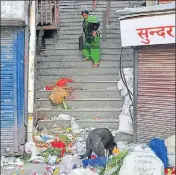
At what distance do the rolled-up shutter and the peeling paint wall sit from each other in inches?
93.6

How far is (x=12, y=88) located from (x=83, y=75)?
289 cm

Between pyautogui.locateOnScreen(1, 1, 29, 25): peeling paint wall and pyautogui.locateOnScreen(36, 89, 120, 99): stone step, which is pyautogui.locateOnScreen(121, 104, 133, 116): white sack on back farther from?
pyautogui.locateOnScreen(1, 1, 29, 25): peeling paint wall

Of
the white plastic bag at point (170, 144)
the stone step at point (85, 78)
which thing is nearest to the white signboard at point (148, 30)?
the white plastic bag at point (170, 144)

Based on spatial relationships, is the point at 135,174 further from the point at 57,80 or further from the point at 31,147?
the point at 57,80

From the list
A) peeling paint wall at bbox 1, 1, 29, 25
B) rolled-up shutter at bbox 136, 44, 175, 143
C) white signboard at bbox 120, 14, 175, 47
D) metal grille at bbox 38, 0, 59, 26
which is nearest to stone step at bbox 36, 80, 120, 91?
metal grille at bbox 38, 0, 59, 26

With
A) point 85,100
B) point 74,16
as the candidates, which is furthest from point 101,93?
point 74,16

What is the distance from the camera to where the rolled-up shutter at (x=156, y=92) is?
837 centimetres

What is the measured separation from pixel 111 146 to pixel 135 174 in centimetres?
167

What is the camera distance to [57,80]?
1162cm

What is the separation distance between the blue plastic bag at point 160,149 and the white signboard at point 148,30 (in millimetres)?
1702

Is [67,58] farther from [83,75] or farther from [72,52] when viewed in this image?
[83,75]

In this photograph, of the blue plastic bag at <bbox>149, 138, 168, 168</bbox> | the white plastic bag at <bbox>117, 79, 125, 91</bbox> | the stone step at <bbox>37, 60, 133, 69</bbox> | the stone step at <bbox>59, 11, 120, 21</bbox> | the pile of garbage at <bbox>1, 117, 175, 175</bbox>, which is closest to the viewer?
the pile of garbage at <bbox>1, 117, 175, 175</bbox>

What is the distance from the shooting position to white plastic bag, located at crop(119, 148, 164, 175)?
23.5 ft

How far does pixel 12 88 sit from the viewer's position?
9117 millimetres
